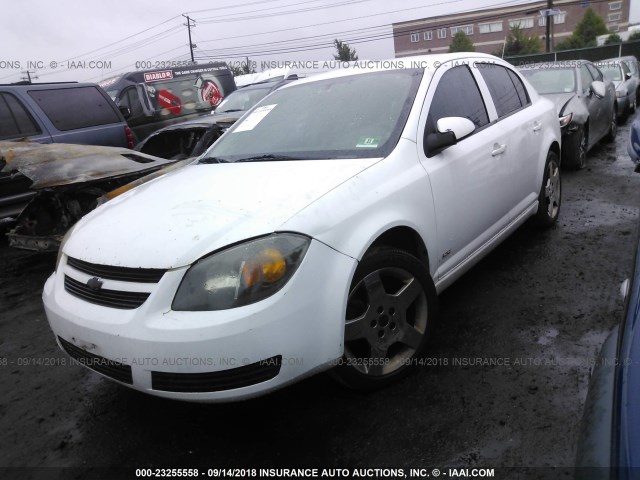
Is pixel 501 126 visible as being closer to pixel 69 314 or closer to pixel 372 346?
pixel 372 346

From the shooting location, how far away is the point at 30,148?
181 inches

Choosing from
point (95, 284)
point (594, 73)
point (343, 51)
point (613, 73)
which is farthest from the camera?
point (343, 51)

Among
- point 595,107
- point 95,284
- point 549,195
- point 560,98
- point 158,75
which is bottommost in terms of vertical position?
point 549,195

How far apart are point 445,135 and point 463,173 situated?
32 cm

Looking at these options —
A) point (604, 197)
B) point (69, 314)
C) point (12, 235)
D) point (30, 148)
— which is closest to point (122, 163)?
point (30, 148)

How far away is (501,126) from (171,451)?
290cm

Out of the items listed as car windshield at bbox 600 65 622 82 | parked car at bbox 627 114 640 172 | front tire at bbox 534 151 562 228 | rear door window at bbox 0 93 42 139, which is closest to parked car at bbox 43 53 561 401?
front tire at bbox 534 151 562 228

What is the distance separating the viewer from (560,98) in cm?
685

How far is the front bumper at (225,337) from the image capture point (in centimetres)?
188

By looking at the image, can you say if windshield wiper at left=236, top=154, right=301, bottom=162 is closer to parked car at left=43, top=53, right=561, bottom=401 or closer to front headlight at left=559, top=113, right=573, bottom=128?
parked car at left=43, top=53, right=561, bottom=401

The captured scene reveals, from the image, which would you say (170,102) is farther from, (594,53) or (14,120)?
(594,53)

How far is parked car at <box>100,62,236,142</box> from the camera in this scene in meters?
9.37

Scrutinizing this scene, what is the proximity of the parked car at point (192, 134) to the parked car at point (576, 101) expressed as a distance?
12.3 ft

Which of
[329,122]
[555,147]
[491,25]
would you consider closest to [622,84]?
[555,147]
